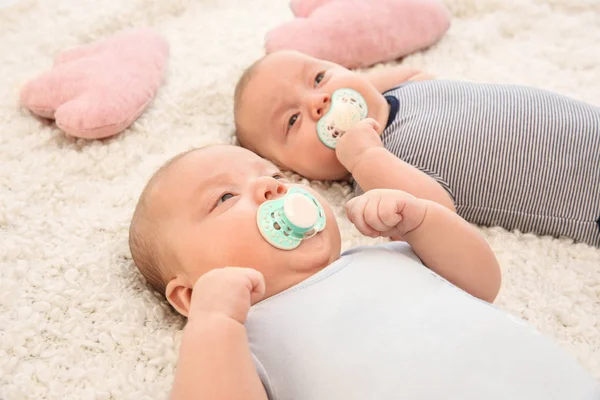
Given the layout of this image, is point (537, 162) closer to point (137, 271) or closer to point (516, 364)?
point (516, 364)

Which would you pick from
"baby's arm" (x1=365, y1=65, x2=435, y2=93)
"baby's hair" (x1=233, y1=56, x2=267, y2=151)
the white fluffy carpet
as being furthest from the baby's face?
"baby's arm" (x1=365, y1=65, x2=435, y2=93)

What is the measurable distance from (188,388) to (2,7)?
1.50 m

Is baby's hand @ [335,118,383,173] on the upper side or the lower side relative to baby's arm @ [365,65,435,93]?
upper

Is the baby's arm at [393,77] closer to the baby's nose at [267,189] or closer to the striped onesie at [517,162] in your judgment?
the striped onesie at [517,162]

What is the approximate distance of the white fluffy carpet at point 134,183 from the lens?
2.99ft

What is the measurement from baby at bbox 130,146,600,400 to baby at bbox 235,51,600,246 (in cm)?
19

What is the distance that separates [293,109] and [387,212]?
450 mm

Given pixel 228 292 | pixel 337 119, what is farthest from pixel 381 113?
pixel 228 292

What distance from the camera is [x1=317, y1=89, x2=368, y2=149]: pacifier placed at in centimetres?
125

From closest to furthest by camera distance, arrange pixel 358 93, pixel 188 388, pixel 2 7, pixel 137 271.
A: 1. pixel 188 388
2. pixel 137 271
3. pixel 358 93
4. pixel 2 7

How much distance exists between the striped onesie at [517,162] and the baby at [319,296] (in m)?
0.26

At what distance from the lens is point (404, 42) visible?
1.63m

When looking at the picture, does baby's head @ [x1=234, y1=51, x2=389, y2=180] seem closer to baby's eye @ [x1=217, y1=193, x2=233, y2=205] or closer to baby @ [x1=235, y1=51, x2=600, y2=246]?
baby @ [x1=235, y1=51, x2=600, y2=246]

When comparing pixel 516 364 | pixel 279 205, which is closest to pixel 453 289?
pixel 516 364
